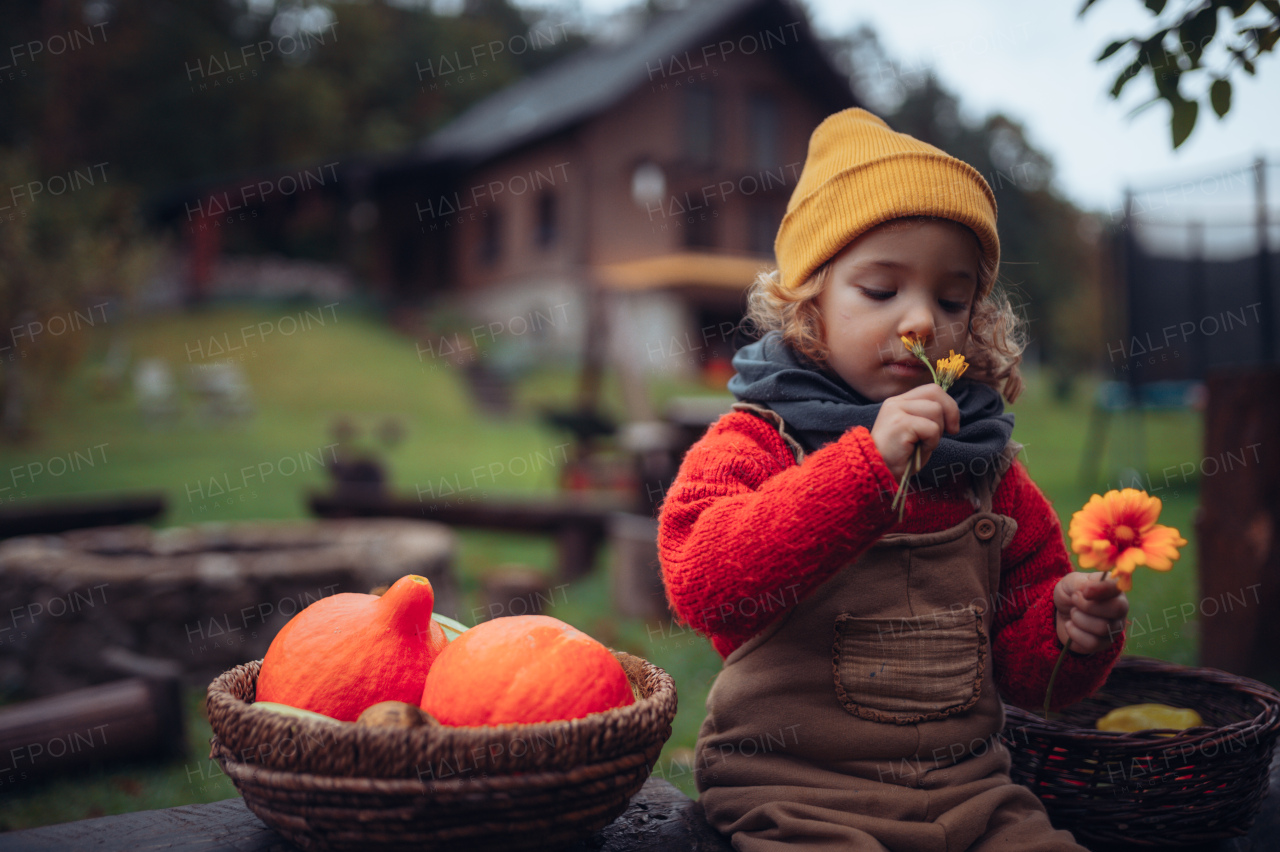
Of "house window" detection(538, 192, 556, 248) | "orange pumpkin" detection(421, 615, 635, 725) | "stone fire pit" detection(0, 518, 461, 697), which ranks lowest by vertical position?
"stone fire pit" detection(0, 518, 461, 697)

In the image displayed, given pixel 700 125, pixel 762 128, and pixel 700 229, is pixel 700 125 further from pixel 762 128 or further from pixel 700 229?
pixel 700 229

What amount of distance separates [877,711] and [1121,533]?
1.64 feet

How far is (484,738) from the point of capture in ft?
3.53

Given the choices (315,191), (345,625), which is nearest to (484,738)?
(345,625)

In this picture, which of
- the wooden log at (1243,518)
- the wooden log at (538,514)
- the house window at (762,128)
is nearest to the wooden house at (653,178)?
the house window at (762,128)

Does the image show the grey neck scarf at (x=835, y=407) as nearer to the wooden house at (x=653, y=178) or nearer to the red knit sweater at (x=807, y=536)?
the red knit sweater at (x=807, y=536)

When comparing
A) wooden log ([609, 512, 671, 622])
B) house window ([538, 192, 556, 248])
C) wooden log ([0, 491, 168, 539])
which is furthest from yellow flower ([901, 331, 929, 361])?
house window ([538, 192, 556, 248])

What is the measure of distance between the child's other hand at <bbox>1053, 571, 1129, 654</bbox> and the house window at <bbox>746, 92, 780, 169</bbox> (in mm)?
19086

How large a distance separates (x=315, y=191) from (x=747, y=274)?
11597 millimetres

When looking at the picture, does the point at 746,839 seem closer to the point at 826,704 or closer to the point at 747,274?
the point at 826,704

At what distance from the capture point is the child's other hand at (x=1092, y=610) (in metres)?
1.45

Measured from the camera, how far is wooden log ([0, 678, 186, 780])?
10.5 ft

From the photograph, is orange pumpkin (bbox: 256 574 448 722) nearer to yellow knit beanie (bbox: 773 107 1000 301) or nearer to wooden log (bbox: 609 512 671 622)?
yellow knit beanie (bbox: 773 107 1000 301)

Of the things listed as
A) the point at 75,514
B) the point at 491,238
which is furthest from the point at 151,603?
the point at 491,238
